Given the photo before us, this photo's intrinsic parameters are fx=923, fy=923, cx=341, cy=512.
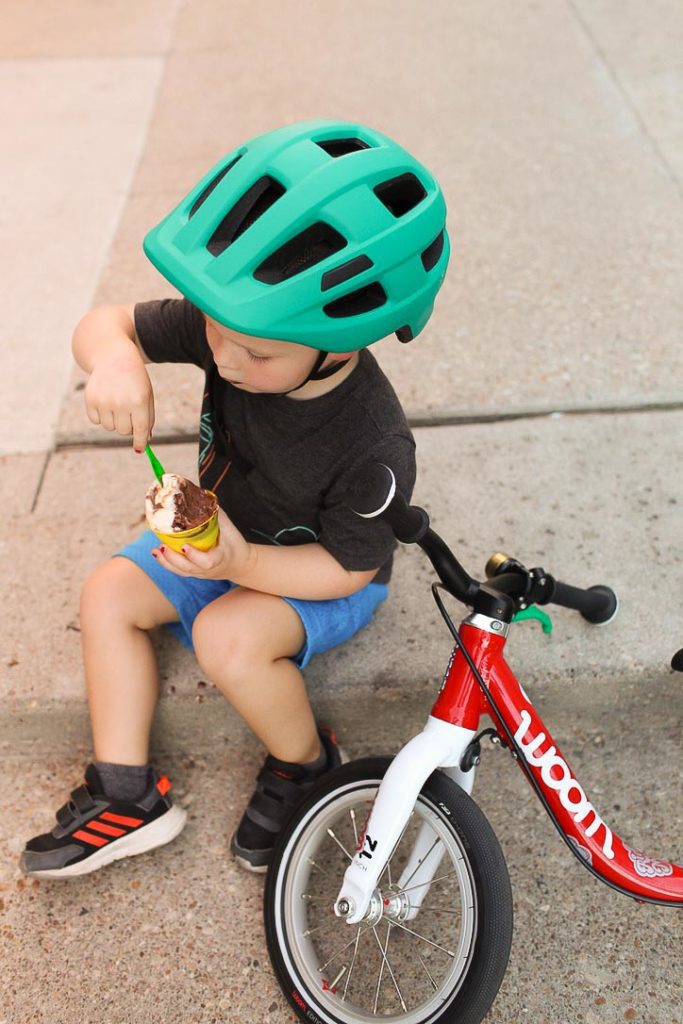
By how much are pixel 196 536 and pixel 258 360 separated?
0.31m

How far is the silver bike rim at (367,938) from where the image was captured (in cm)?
167

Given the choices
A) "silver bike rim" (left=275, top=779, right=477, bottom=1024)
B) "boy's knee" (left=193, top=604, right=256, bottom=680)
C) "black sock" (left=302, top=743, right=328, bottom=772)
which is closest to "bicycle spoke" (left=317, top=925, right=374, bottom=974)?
"silver bike rim" (left=275, top=779, right=477, bottom=1024)

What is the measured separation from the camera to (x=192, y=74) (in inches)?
181

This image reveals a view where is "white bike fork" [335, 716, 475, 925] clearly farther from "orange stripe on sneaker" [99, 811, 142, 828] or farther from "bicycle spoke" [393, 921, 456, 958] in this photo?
"orange stripe on sneaker" [99, 811, 142, 828]

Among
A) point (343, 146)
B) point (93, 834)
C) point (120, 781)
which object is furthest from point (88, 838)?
point (343, 146)

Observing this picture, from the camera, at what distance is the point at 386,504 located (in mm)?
1382

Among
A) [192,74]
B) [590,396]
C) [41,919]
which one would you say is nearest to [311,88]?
[192,74]

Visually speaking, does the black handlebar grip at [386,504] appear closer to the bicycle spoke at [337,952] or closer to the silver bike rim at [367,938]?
the silver bike rim at [367,938]

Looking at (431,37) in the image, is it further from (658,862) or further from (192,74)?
(658,862)

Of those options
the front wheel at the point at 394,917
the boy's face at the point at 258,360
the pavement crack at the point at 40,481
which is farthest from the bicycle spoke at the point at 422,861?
the pavement crack at the point at 40,481

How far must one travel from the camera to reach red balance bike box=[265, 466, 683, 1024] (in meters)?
1.61

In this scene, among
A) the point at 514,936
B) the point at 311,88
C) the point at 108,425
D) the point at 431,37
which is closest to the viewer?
the point at 108,425

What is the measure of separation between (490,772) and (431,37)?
3.98 m

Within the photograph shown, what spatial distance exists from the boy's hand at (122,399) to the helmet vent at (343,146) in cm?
53
